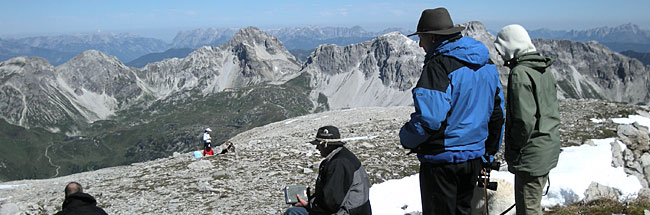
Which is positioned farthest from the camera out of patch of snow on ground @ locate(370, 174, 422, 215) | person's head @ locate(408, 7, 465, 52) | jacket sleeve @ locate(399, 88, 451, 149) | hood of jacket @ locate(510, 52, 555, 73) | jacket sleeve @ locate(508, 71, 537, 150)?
patch of snow on ground @ locate(370, 174, 422, 215)

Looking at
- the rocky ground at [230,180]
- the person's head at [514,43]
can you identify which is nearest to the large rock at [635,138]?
the rocky ground at [230,180]

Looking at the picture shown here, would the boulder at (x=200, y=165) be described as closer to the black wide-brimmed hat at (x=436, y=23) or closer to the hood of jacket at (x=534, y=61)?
the black wide-brimmed hat at (x=436, y=23)

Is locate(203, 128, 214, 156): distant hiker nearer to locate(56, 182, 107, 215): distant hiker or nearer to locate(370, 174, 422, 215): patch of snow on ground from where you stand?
locate(370, 174, 422, 215): patch of snow on ground

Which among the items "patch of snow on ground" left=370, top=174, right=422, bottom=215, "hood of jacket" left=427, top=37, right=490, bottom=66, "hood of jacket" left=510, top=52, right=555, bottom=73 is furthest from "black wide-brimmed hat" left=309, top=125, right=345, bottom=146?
"patch of snow on ground" left=370, top=174, right=422, bottom=215

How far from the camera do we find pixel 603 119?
27.8m

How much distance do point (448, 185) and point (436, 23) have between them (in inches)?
99.8

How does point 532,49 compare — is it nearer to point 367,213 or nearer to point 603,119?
point 367,213

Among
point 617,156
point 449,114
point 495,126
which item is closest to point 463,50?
point 449,114

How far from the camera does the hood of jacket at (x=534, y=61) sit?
275 inches

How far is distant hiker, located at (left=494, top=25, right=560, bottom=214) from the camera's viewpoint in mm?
6828

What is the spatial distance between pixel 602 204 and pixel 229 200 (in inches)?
479

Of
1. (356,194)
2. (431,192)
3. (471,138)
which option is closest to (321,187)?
(356,194)

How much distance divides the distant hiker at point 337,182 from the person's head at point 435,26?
267 centimetres

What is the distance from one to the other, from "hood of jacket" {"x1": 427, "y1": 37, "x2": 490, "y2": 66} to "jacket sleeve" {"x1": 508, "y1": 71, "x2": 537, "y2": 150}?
986 mm
